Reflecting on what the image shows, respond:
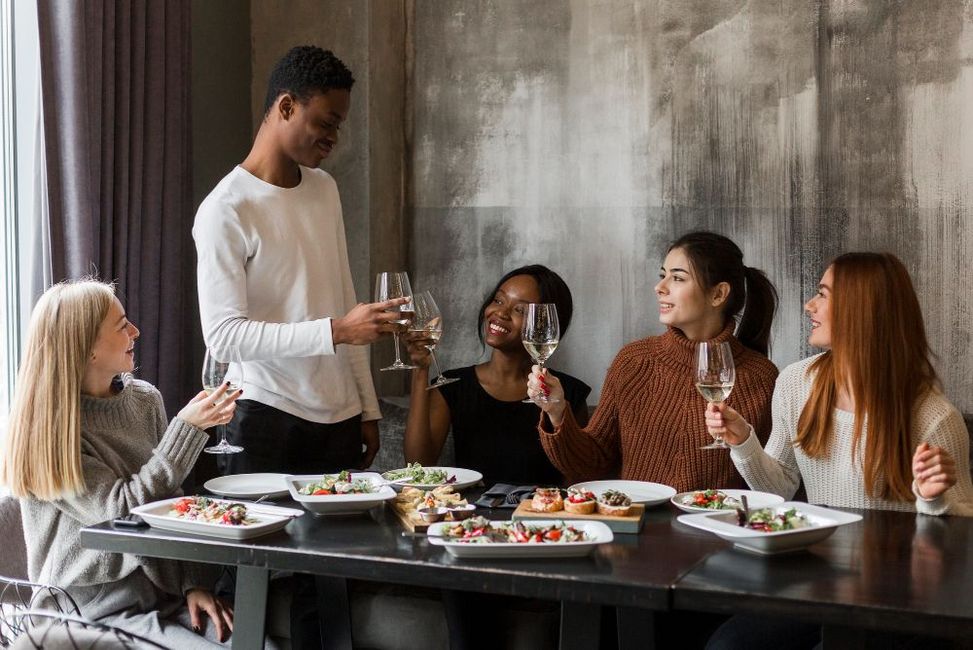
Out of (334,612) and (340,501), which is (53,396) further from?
(334,612)

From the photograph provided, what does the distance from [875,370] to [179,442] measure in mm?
1513

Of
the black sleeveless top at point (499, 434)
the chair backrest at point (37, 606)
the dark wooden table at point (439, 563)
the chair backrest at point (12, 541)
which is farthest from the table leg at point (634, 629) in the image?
the chair backrest at point (12, 541)

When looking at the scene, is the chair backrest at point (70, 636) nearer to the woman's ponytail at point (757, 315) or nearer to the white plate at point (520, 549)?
the white plate at point (520, 549)

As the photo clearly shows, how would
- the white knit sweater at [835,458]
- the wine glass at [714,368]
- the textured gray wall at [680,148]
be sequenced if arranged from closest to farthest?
1. the wine glass at [714,368]
2. the white knit sweater at [835,458]
3. the textured gray wall at [680,148]

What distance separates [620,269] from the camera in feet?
12.7

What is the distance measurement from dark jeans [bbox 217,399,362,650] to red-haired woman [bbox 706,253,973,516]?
3.45ft

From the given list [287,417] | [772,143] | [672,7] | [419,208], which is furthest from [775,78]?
[287,417]

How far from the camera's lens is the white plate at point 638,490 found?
217 centimetres

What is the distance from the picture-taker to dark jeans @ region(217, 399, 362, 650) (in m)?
2.62

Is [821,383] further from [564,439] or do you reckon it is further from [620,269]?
[620,269]

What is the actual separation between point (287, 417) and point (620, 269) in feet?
5.24

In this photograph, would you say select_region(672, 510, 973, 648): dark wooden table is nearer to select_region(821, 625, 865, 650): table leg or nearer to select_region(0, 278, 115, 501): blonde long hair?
select_region(821, 625, 865, 650): table leg

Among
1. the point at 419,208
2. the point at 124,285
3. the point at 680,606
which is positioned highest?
the point at 419,208

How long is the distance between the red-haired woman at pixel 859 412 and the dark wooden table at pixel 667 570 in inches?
7.1
